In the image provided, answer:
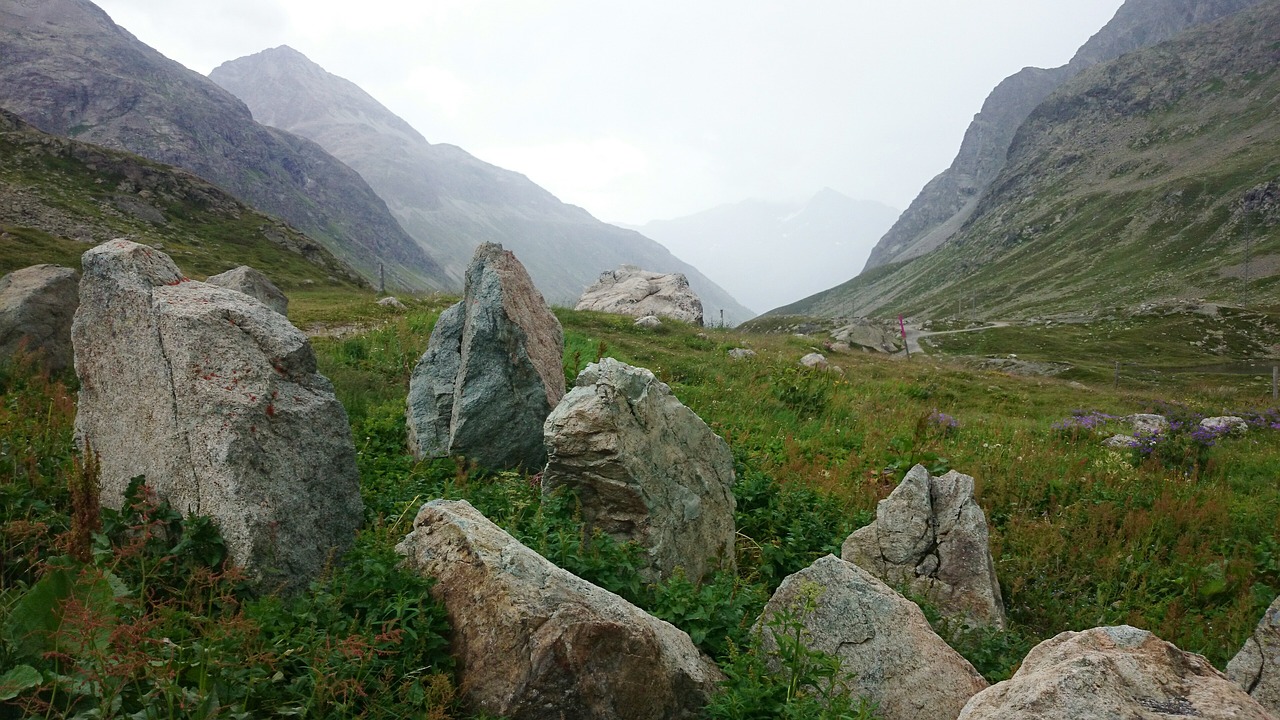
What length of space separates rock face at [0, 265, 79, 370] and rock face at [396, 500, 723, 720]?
893 cm

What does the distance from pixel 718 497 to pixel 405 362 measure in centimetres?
788

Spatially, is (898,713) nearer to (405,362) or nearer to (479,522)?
(479,522)

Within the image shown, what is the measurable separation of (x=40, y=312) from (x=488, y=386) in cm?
754

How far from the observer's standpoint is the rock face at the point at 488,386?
855 centimetres

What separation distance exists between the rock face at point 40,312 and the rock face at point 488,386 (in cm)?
542

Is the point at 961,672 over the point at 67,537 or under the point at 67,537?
over

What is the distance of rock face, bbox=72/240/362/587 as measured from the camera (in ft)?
16.1

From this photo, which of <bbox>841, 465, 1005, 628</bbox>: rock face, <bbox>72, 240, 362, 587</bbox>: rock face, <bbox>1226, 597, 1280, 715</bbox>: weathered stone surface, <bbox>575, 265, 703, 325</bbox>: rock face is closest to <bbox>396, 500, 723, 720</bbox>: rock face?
<bbox>72, 240, 362, 587</bbox>: rock face

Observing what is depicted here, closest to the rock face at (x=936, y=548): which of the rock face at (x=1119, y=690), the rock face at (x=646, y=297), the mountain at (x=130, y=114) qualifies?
the rock face at (x=1119, y=690)

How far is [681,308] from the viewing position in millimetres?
41844

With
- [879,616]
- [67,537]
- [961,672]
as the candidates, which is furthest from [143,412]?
[961,672]

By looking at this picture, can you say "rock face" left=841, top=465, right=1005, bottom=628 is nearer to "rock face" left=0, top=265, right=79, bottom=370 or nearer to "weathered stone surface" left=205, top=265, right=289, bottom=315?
"rock face" left=0, top=265, right=79, bottom=370

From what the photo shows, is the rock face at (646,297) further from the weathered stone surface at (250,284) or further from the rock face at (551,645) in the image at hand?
the rock face at (551,645)

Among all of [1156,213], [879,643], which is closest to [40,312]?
[879,643]
